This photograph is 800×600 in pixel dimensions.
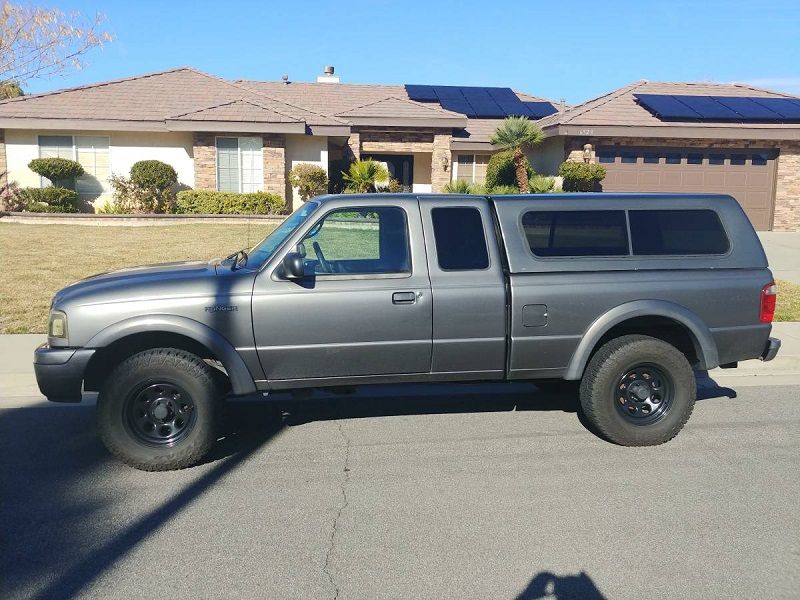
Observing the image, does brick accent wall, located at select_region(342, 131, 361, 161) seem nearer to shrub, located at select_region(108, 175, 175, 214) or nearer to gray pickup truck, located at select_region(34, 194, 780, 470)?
shrub, located at select_region(108, 175, 175, 214)

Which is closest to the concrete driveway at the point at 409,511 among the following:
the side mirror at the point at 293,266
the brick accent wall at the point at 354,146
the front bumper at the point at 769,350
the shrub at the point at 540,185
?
the front bumper at the point at 769,350

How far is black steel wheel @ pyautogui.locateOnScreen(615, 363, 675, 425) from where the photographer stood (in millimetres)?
5414

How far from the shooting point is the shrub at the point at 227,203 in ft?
66.9

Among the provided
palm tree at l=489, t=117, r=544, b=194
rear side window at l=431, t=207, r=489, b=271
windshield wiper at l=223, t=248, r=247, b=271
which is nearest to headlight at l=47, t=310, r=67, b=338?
windshield wiper at l=223, t=248, r=247, b=271

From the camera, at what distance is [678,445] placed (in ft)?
17.7

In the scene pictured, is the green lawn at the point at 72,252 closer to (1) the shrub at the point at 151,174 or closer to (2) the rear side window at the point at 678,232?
(1) the shrub at the point at 151,174

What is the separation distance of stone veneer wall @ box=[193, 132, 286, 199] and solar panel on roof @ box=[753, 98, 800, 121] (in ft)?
51.6

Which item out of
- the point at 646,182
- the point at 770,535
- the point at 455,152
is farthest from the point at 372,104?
the point at 770,535

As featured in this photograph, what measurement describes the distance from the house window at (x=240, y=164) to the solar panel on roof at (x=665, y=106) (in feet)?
40.8

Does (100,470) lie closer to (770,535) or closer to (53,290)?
(770,535)

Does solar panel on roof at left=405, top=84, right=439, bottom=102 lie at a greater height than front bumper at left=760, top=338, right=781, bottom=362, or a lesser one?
greater

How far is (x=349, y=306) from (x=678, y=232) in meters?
2.71

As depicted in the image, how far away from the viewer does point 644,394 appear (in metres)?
5.44

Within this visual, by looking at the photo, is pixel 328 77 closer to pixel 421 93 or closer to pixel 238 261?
pixel 421 93
